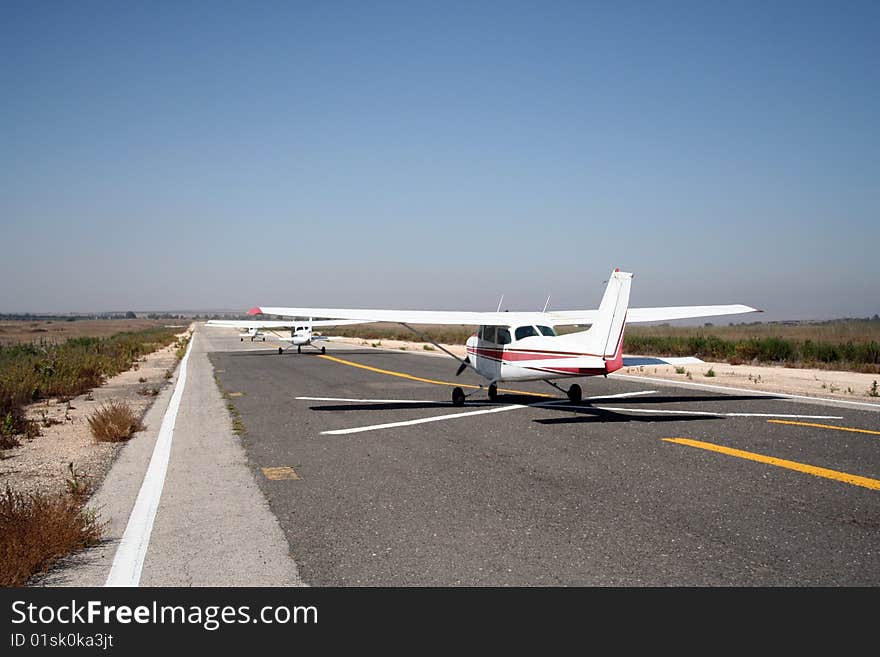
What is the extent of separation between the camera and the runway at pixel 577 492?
5.01m

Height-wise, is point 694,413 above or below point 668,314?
below

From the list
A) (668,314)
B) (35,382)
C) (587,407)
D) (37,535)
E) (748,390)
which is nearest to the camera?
(37,535)

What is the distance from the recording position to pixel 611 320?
12484mm

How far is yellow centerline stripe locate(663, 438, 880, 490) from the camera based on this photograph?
24.6ft

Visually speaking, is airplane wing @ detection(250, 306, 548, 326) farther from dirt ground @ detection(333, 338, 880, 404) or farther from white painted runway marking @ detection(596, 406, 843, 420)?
dirt ground @ detection(333, 338, 880, 404)

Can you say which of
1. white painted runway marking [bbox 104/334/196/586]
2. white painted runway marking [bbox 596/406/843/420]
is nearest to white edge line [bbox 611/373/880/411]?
white painted runway marking [bbox 596/406/843/420]

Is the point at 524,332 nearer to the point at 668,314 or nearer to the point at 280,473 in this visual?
the point at 668,314

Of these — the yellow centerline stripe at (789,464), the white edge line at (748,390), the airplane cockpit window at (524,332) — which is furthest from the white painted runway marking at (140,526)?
the white edge line at (748,390)

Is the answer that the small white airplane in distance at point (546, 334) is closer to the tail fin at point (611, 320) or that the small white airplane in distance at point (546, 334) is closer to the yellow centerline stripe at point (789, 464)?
the tail fin at point (611, 320)

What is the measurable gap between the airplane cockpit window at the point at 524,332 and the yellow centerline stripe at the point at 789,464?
4.36m

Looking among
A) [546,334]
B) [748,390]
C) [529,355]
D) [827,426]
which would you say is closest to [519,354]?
[529,355]

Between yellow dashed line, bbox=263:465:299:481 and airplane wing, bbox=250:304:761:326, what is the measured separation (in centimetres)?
583

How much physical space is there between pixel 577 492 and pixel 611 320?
19.0 ft
